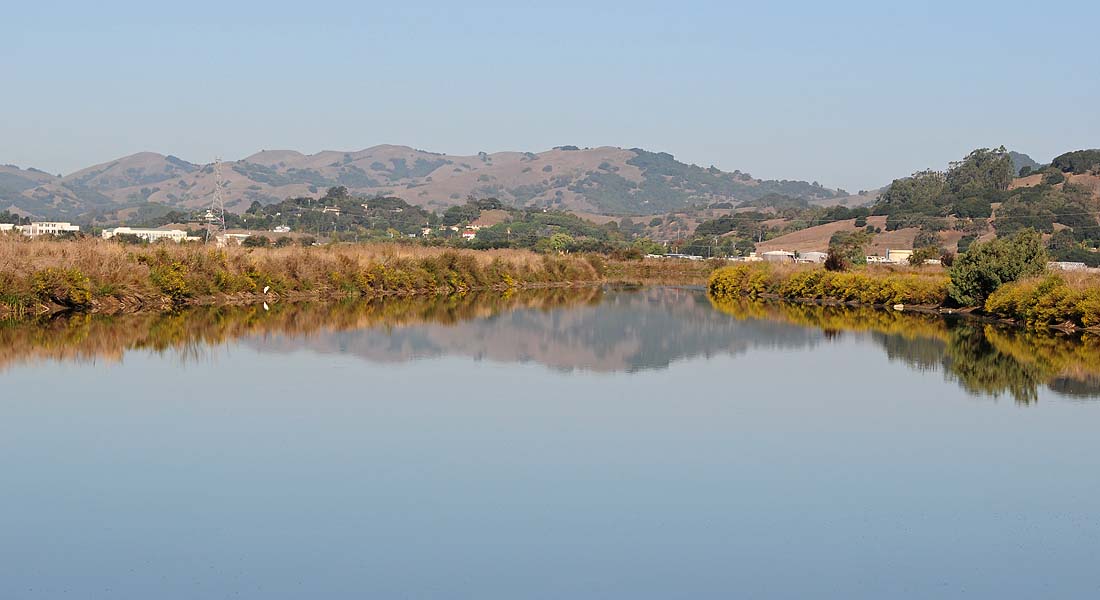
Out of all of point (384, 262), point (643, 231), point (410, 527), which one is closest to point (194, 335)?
point (410, 527)

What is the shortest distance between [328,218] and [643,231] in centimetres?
7086

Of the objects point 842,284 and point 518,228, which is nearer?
point 842,284

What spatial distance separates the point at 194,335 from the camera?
25406mm

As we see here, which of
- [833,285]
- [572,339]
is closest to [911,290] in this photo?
[833,285]

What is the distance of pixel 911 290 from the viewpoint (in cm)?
4278

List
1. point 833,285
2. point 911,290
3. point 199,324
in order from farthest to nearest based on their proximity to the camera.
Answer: point 833,285, point 911,290, point 199,324

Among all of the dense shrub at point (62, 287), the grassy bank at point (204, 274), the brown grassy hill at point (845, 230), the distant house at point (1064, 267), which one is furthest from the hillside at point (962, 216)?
the dense shrub at point (62, 287)

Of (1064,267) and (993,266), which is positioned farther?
(1064,267)

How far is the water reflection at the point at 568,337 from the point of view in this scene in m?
22.4

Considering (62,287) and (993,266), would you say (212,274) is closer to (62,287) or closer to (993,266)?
(62,287)

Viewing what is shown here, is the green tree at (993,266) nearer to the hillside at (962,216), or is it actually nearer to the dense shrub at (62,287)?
the dense shrub at (62,287)

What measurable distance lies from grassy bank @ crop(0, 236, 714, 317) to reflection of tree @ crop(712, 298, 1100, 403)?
13309 millimetres

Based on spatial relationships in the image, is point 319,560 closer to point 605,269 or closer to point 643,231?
point 605,269

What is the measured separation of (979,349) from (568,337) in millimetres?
9331
